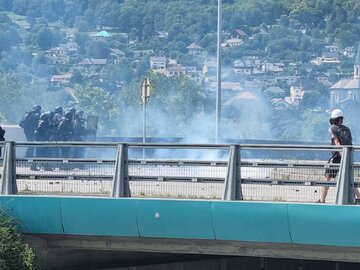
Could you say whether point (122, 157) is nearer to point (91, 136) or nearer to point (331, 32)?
point (91, 136)

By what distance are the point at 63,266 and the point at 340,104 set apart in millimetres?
86589

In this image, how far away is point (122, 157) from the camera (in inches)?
837

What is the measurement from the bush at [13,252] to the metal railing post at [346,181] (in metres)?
4.67

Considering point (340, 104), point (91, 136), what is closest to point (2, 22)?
point (340, 104)

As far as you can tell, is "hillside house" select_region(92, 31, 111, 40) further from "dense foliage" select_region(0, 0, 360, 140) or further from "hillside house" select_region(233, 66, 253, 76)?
"hillside house" select_region(233, 66, 253, 76)

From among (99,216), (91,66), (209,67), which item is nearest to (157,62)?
(209,67)

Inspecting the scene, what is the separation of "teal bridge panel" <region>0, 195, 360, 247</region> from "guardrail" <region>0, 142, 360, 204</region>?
1.09 feet

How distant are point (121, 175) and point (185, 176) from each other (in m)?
1.01

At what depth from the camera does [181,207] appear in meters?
20.7

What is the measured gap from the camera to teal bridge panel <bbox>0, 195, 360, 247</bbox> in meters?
19.7

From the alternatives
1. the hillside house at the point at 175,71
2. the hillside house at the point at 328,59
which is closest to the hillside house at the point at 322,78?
the hillside house at the point at 328,59

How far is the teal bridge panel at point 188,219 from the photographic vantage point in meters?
19.7

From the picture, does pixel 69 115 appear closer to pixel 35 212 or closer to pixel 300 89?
pixel 35 212

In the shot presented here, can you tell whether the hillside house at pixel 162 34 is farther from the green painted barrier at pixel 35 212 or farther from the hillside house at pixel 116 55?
the green painted barrier at pixel 35 212
